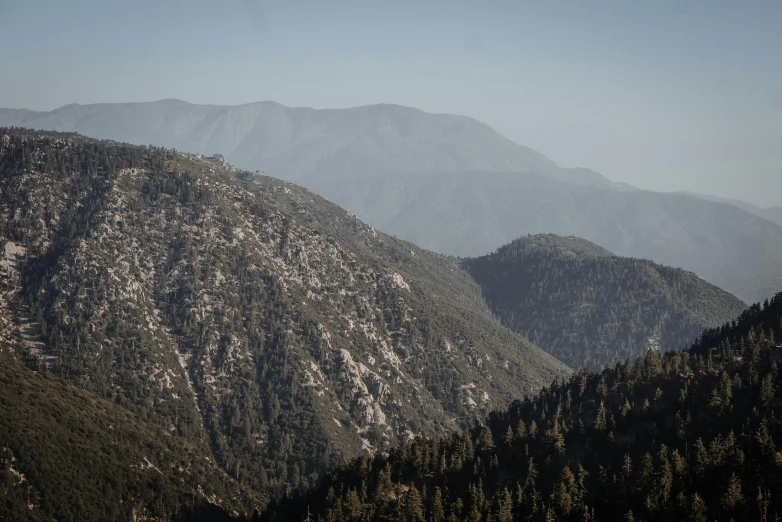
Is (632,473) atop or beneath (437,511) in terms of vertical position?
atop

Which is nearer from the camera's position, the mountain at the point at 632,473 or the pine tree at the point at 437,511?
the mountain at the point at 632,473

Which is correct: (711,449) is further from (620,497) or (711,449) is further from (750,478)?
(620,497)

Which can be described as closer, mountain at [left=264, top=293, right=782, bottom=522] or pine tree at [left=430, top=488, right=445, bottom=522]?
mountain at [left=264, top=293, right=782, bottom=522]

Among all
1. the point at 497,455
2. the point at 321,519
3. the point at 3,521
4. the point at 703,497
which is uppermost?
the point at 703,497

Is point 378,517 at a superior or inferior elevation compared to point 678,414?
inferior

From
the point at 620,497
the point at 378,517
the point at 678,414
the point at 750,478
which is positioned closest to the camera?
the point at 750,478

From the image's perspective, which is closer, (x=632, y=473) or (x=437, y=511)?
(x=437, y=511)

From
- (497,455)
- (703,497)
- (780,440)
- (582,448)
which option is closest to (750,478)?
(703,497)

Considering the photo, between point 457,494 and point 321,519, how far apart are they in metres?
37.2

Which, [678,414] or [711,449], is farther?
[678,414]

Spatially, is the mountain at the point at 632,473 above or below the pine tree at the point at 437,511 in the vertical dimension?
above

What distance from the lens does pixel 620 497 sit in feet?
495

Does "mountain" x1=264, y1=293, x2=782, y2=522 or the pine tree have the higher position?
"mountain" x1=264, y1=293, x2=782, y2=522

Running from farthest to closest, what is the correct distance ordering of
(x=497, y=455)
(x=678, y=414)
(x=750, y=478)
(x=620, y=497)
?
(x=497, y=455) < (x=678, y=414) < (x=620, y=497) < (x=750, y=478)
